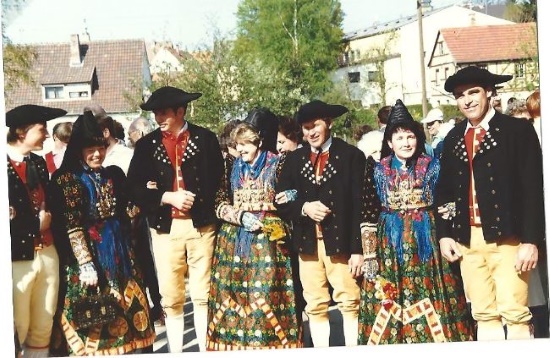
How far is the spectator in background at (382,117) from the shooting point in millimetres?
6980

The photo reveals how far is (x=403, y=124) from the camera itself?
630cm

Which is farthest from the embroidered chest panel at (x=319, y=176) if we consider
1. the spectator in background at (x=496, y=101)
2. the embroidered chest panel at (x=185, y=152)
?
the spectator in background at (x=496, y=101)

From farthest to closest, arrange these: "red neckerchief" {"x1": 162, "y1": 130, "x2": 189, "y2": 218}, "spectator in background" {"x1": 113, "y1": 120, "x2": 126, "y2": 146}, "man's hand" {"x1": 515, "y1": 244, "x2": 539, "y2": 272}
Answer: "spectator in background" {"x1": 113, "y1": 120, "x2": 126, "y2": 146} → "red neckerchief" {"x1": 162, "y1": 130, "x2": 189, "y2": 218} → "man's hand" {"x1": 515, "y1": 244, "x2": 539, "y2": 272}

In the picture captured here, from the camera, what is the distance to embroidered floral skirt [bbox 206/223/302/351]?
254 inches

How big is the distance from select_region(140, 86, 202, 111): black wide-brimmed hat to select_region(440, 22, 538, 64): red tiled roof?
1.86 meters

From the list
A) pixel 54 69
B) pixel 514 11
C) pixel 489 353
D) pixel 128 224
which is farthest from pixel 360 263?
pixel 54 69

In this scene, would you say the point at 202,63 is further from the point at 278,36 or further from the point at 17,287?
the point at 17,287

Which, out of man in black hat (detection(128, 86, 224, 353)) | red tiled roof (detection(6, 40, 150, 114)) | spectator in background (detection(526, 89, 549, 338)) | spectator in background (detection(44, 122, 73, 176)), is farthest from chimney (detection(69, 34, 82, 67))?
spectator in background (detection(526, 89, 549, 338))

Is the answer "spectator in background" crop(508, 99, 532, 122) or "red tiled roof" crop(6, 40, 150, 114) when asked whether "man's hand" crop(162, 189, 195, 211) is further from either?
"spectator in background" crop(508, 99, 532, 122)

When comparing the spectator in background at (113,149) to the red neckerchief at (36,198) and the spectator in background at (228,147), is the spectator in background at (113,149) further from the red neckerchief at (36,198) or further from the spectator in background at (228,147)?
the spectator in background at (228,147)

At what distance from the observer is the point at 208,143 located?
6664 mm

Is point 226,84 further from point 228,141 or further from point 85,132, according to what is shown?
point 85,132

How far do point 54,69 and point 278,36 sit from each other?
2051 mm

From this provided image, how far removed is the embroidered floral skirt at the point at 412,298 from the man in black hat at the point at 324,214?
7.2 inches
